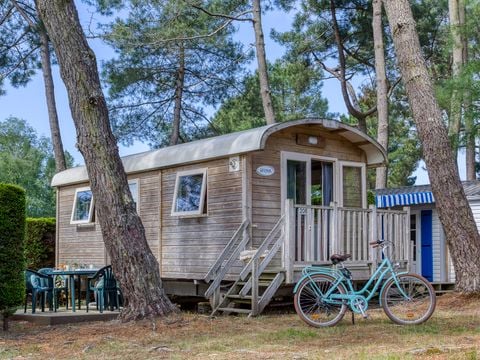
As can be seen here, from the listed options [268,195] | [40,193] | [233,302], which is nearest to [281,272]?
[233,302]

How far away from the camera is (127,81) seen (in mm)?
20031

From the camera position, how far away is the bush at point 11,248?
25.2 ft

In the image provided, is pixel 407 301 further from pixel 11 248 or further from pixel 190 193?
pixel 11 248

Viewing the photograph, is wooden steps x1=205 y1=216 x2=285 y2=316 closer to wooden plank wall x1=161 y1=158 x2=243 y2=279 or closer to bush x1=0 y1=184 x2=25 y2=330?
wooden plank wall x1=161 y1=158 x2=243 y2=279

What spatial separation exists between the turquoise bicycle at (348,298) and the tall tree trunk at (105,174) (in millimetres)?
1765

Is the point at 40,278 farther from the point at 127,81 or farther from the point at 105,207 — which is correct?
the point at 127,81

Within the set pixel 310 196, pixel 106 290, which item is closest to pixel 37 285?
pixel 106 290

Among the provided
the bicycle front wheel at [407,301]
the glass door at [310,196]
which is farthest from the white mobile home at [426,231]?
the bicycle front wheel at [407,301]

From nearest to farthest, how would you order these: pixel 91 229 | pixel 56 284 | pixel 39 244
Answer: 1. pixel 56 284
2. pixel 91 229
3. pixel 39 244

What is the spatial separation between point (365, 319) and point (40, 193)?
32.0m

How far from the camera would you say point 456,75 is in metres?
16.7

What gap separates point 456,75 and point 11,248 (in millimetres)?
12599

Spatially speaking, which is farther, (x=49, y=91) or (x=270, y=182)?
(x=49, y=91)

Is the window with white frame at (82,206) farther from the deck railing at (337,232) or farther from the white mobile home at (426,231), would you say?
the white mobile home at (426,231)
